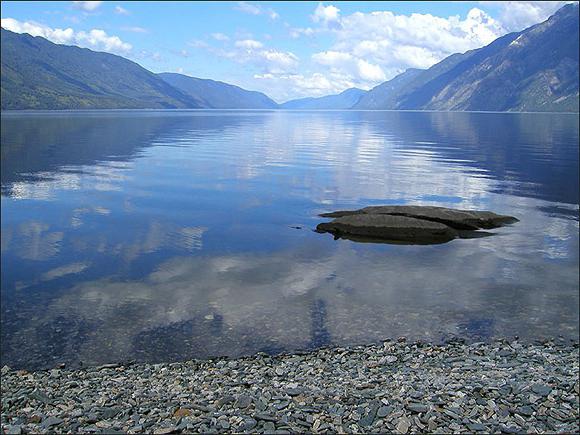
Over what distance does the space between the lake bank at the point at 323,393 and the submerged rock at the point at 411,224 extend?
891 inches

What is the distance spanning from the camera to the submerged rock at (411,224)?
46906 millimetres

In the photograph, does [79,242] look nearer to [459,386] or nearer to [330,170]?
[459,386]

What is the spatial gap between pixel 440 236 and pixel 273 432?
3511 cm

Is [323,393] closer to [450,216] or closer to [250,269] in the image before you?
[250,269]

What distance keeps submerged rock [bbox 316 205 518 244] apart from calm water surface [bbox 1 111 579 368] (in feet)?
6.54

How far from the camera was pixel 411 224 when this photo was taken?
4738 centimetres

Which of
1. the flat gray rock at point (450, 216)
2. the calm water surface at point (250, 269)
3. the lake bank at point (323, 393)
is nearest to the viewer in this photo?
the lake bank at point (323, 393)

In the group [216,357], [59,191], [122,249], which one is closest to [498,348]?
[216,357]

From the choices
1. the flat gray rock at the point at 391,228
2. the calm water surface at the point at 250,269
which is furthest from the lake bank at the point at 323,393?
the flat gray rock at the point at 391,228

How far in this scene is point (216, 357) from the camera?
23.6 metres

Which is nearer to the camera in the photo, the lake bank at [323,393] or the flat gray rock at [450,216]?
the lake bank at [323,393]

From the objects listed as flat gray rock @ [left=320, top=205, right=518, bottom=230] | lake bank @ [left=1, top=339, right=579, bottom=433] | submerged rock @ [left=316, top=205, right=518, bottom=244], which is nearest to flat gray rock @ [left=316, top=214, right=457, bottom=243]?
submerged rock @ [left=316, top=205, right=518, bottom=244]

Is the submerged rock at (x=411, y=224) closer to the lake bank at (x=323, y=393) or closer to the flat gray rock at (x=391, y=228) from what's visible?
the flat gray rock at (x=391, y=228)

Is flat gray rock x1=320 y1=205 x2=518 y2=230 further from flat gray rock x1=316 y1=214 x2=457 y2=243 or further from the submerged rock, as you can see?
flat gray rock x1=316 y1=214 x2=457 y2=243
